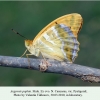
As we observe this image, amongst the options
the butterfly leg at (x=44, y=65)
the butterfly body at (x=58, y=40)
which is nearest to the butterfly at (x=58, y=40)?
the butterfly body at (x=58, y=40)

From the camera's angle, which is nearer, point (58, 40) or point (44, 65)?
point (44, 65)

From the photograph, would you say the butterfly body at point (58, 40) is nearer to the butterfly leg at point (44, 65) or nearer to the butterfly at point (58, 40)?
the butterfly at point (58, 40)

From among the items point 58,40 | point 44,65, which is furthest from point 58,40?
point 44,65

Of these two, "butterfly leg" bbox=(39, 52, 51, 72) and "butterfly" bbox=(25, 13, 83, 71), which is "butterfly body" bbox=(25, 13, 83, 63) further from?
"butterfly leg" bbox=(39, 52, 51, 72)

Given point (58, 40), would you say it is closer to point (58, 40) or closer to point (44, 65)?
point (58, 40)

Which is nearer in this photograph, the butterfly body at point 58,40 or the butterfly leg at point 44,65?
the butterfly leg at point 44,65

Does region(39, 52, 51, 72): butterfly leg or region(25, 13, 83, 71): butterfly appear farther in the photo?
region(25, 13, 83, 71): butterfly

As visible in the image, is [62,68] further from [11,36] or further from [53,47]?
[11,36]

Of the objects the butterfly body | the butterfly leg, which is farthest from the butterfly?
the butterfly leg
